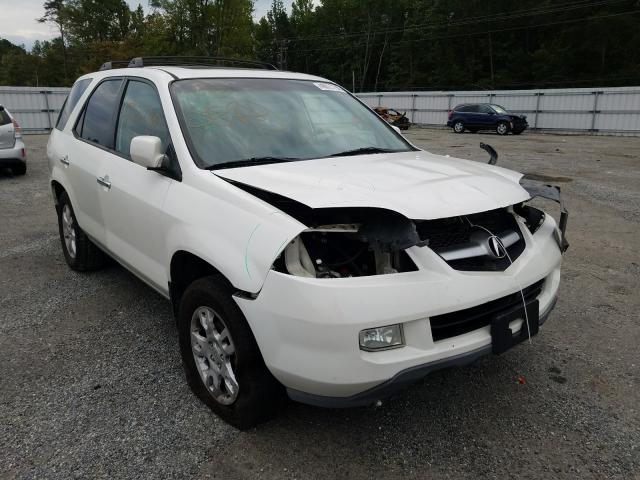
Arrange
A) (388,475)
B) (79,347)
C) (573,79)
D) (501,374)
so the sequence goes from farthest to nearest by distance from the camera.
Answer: (573,79), (79,347), (501,374), (388,475)

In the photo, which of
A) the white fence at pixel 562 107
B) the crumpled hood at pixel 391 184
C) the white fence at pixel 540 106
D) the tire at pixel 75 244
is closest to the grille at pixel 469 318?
the crumpled hood at pixel 391 184

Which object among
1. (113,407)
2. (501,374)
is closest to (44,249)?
(113,407)

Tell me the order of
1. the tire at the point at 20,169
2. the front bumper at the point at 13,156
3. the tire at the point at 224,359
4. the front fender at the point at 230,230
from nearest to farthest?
the front fender at the point at 230,230 → the tire at the point at 224,359 → the front bumper at the point at 13,156 → the tire at the point at 20,169

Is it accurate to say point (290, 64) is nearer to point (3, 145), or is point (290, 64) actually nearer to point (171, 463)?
point (3, 145)

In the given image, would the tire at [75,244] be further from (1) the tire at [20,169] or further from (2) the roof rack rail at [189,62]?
(1) the tire at [20,169]

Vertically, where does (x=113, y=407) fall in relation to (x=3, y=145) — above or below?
below

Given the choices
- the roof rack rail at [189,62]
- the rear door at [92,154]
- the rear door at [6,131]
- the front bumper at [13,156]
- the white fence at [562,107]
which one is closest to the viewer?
the rear door at [92,154]

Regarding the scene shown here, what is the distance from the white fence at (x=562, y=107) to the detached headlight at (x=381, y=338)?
27402mm

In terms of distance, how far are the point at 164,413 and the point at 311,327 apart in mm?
1201

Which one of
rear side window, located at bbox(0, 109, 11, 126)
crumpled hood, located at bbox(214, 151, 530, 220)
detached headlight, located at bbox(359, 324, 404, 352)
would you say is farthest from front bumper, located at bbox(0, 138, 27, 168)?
detached headlight, located at bbox(359, 324, 404, 352)

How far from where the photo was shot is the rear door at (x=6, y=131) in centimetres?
997

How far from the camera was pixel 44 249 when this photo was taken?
5.79 meters

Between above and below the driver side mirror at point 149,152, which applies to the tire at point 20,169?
below

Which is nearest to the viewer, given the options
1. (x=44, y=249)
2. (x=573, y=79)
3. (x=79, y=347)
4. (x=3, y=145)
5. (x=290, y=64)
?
(x=79, y=347)
